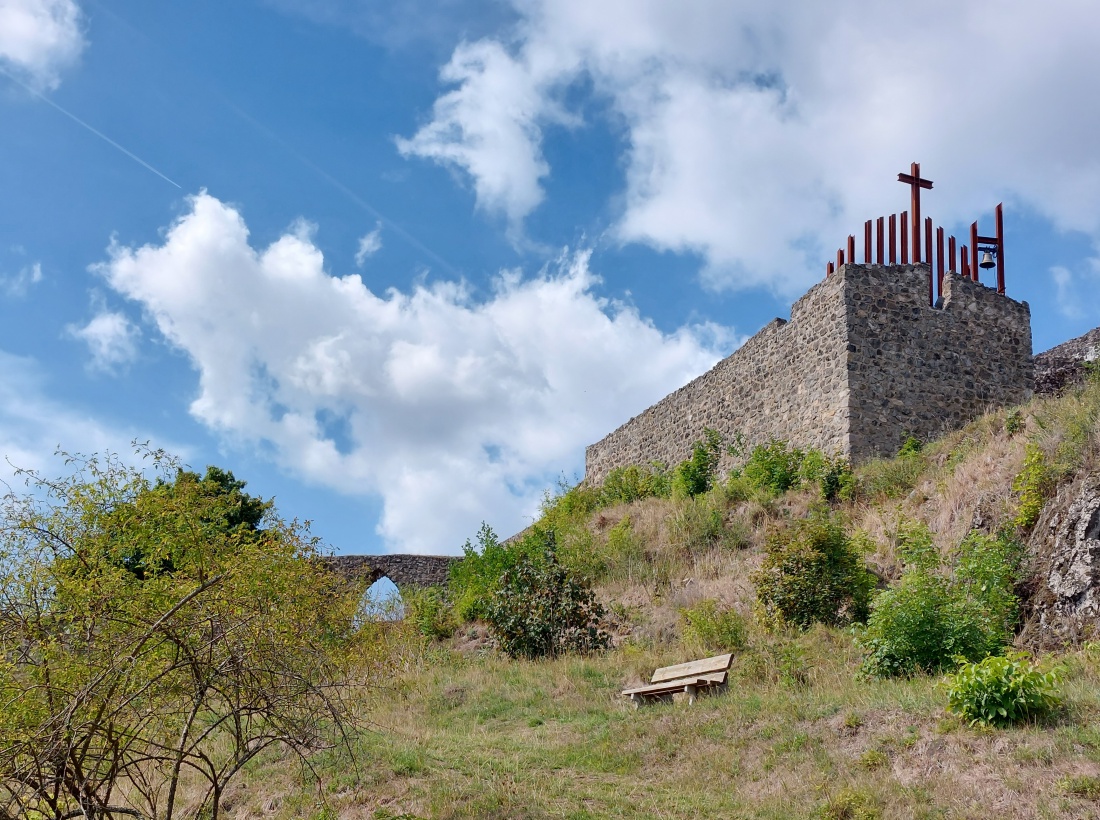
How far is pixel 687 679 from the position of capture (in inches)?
469

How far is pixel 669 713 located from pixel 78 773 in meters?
6.51

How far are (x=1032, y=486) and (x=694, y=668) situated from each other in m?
5.19

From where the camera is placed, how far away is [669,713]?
1129 cm

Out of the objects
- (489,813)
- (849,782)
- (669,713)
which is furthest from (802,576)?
(489,813)

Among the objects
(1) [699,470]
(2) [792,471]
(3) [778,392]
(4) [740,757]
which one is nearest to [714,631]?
(4) [740,757]

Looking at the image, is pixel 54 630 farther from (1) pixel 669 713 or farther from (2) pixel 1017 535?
(2) pixel 1017 535

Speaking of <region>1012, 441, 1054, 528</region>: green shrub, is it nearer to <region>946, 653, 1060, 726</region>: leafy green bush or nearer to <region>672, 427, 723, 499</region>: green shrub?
<region>946, 653, 1060, 726</region>: leafy green bush

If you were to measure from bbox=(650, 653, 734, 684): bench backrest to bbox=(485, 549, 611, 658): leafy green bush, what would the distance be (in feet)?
10.1

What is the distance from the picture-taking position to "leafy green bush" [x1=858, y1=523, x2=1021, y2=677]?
1084cm

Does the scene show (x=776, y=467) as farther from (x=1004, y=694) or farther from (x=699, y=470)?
(x=1004, y=694)

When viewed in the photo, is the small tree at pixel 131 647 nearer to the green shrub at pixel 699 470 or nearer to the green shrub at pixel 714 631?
the green shrub at pixel 714 631

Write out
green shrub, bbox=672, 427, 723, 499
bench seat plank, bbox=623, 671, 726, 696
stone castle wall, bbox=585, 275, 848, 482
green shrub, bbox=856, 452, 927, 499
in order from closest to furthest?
bench seat plank, bbox=623, 671, 726, 696
green shrub, bbox=856, 452, 927, 499
stone castle wall, bbox=585, 275, 848, 482
green shrub, bbox=672, 427, 723, 499

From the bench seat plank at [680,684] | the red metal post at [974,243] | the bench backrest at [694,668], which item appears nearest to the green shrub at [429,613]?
the bench backrest at [694,668]

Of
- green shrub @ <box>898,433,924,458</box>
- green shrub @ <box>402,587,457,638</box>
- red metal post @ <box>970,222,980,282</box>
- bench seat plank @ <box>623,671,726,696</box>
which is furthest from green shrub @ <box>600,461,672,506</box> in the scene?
bench seat plank @ <box>623,671,726,696</box>
